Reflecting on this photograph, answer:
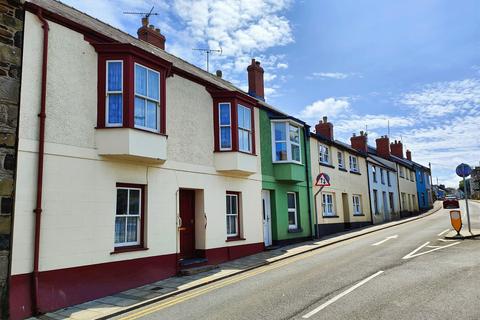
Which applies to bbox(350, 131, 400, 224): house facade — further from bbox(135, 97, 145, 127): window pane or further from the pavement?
bbox(135, 97, 145, 127): window pane

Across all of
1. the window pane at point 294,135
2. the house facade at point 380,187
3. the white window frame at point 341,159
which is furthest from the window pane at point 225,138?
the house facade at point 380,187

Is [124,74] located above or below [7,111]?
above

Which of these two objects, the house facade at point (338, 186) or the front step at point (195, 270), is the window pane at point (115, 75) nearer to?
the front step at point (195, 270)

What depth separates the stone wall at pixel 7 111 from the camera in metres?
7.50

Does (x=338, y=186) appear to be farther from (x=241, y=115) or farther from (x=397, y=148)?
(x=397, y=148)

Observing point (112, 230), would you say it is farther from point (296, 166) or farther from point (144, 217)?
point (296, 166)

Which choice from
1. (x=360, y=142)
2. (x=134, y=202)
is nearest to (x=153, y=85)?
(x=134, y=202)

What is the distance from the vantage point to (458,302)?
6.98m

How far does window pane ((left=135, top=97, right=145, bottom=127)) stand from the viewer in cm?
1043

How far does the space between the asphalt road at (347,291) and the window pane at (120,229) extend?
2443mm

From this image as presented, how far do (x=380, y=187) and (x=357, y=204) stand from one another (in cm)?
688

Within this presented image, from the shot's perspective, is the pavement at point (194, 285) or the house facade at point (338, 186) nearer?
the pavement at point (194, 285)

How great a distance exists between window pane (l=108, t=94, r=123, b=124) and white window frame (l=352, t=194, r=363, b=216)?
2015 centimetres

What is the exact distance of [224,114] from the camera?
46.8 feet
